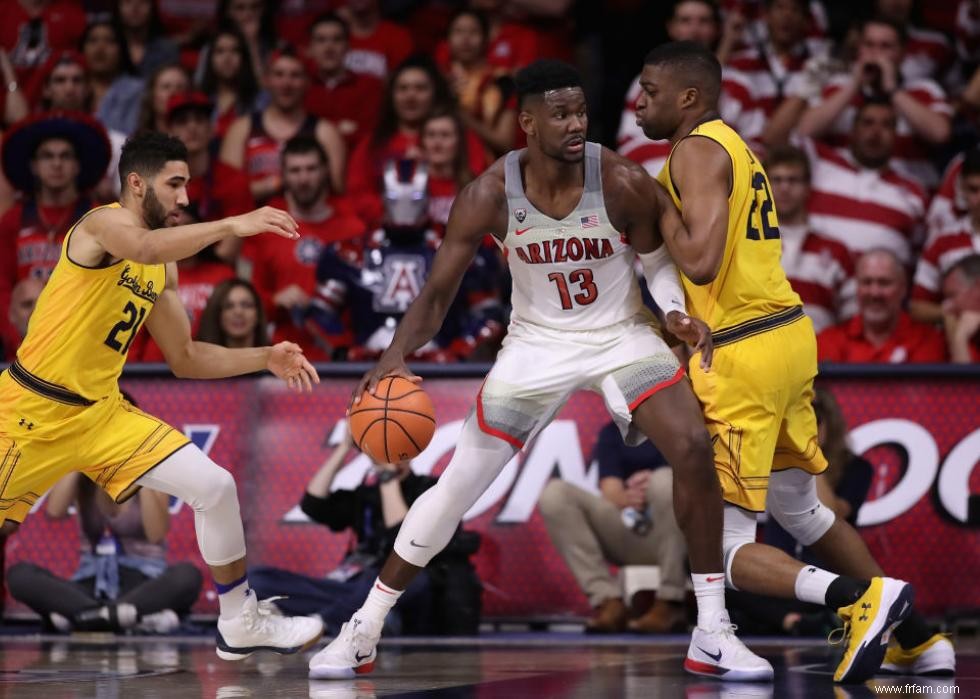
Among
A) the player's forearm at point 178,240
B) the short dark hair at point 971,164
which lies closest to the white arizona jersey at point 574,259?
the player's forearm at point 178,240

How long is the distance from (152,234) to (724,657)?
241cm

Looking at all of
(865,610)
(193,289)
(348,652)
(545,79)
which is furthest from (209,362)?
(193,289)

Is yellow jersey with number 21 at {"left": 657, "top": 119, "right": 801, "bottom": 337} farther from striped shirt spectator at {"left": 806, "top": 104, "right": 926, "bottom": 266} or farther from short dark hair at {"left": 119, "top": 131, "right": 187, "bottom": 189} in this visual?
striped shirt spectator at {"left": 806, "top": 104, "right": 926, "bottom": 266}

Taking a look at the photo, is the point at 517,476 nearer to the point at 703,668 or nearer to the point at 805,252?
the point at 805,252

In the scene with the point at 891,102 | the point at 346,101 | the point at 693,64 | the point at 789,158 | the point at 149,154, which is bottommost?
the point at 149,154

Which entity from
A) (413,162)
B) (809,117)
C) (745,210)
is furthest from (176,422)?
(809,117)

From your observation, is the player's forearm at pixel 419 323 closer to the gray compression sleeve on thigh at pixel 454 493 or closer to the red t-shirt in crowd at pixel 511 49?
the gray compression sleeve on thigh at pixel 454 493

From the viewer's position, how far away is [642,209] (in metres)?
5.54

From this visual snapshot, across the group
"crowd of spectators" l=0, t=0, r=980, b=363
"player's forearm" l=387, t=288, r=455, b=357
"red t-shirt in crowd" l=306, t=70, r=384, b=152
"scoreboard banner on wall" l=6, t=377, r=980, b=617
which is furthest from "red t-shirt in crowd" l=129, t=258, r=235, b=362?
"player's forearm" l=387, t=288, r=455, b=357

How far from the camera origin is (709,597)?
5.46 m

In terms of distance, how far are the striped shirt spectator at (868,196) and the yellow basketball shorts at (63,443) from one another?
16.0 ft

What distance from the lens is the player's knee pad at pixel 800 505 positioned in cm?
575

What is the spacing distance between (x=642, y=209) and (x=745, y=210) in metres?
0.36

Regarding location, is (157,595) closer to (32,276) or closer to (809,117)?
A: (32,276)
